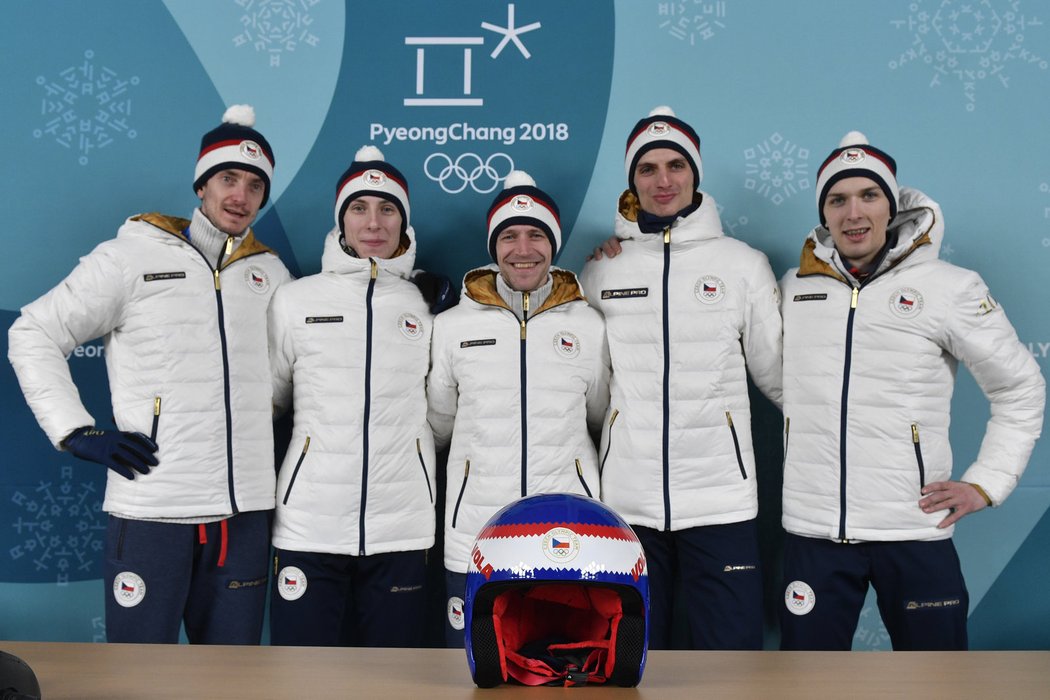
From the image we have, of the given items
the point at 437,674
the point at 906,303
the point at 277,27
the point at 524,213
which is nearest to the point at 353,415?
the point at 524,213

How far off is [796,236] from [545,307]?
105 centimetres

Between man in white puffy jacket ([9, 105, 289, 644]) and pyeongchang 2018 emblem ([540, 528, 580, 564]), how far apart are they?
1.60 m

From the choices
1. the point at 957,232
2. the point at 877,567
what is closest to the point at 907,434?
the point at 877,567

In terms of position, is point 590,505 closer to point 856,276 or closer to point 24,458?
point 856,276

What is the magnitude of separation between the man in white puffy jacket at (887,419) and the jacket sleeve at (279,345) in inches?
62.0

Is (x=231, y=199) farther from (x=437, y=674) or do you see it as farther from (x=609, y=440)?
(x=437, y=674)

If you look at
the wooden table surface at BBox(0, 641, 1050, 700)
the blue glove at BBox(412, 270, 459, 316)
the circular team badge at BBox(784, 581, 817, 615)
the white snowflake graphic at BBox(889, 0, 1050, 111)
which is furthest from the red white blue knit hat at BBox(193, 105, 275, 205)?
the white snowflake graphic at BBox(889, 0, 1050, 111)

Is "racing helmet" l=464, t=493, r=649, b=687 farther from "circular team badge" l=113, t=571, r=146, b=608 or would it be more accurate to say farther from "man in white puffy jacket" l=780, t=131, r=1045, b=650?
"circular team badge" l=113, t=571, r=146, b=608

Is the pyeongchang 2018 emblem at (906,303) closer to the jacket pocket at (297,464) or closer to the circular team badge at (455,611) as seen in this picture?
the circular team badge at (455,611)

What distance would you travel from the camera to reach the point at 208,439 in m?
2.81

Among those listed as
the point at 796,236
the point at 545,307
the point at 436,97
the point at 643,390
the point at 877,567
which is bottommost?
the point at 877,567

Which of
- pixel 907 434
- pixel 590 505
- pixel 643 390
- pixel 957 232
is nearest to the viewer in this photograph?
pixel 590 505

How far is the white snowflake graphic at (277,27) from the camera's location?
3529 millimetres

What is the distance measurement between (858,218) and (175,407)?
6.86ft
